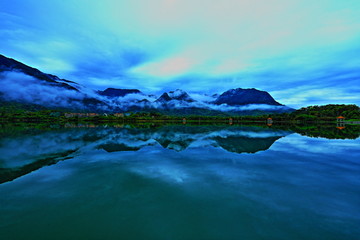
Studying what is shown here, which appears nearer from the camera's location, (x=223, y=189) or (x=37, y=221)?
(x=37, y=221)

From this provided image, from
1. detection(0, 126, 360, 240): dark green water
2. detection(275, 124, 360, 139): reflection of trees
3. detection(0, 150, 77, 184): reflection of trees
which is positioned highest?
detection(275, 124, 360, 139): reflection of trees

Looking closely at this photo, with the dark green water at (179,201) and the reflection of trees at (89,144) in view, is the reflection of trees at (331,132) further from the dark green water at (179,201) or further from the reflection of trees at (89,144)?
the dark green water at (179,201)

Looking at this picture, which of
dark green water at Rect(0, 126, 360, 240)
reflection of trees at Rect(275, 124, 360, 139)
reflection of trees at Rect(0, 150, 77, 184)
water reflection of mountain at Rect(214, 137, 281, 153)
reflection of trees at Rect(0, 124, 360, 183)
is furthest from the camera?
reflection of trees at Rect(275, 124, 360, 139)

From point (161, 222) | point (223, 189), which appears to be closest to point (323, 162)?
point (223, 189)

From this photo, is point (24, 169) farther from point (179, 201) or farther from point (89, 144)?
point (89, 144)

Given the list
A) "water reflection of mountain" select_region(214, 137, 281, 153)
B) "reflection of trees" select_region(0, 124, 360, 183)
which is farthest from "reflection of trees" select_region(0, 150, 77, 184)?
"water reflection of mountain" select_region(214, 137, 281, 153)

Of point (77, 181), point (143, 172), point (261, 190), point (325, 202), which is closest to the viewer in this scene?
point (325, 202)

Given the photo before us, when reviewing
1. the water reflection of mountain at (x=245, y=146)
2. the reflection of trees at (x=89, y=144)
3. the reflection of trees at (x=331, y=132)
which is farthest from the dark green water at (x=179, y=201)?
the reflection of trees at (x=331, y=132)

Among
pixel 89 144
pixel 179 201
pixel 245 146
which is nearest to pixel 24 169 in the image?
pixel 179 201

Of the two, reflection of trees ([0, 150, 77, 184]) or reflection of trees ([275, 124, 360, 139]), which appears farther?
reflection of trees ([275, 124, 360, 139])

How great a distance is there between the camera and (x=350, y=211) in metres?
7.31

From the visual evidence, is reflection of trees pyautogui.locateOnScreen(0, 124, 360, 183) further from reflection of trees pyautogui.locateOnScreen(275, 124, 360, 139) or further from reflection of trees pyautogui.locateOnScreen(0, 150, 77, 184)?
reflection of trees pyautogui.locateOnScreen(275, 124, 360, 139)

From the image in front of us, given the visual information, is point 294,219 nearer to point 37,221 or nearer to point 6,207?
point 37,221

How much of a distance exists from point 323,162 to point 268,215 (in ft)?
40.9
